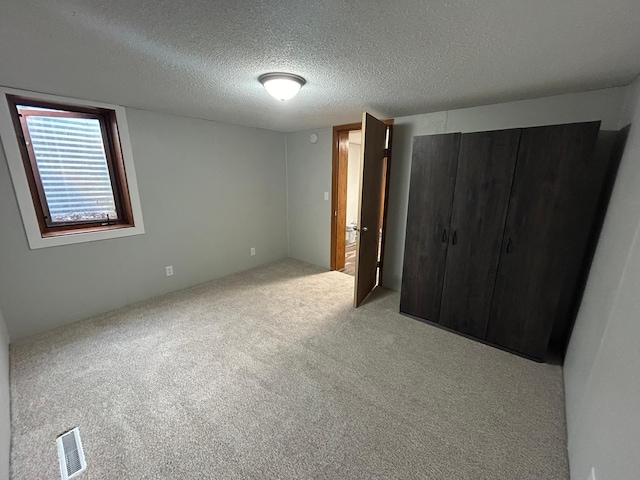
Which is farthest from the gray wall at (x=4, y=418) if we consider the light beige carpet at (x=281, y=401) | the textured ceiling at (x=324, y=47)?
the textured ceiling at (x=324, y=47)

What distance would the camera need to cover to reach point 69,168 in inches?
94.0

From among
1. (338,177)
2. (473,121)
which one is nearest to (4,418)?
(338,177)

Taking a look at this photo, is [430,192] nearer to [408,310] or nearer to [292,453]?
[408,310]

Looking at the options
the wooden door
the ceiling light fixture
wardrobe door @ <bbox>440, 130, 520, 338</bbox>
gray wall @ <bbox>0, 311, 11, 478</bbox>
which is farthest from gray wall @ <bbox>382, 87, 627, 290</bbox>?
gray wall @ <bbox>0, 311, 11, 478</bbox>

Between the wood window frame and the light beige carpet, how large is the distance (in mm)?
943

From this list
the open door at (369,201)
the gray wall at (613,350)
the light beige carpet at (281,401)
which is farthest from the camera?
the open door at (369,201)

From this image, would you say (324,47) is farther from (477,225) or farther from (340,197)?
(340,197)

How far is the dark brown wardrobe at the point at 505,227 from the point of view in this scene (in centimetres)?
180

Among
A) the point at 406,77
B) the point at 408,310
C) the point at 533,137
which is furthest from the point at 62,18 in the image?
the point at 408,310

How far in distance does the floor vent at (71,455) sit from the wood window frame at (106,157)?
1743mm

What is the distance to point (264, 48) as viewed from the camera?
134cm

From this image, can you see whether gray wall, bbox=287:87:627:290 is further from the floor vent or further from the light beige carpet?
the floor vent

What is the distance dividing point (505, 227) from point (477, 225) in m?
0.19

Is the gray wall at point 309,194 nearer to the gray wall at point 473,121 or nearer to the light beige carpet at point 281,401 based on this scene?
the gray wall at point 473,121
